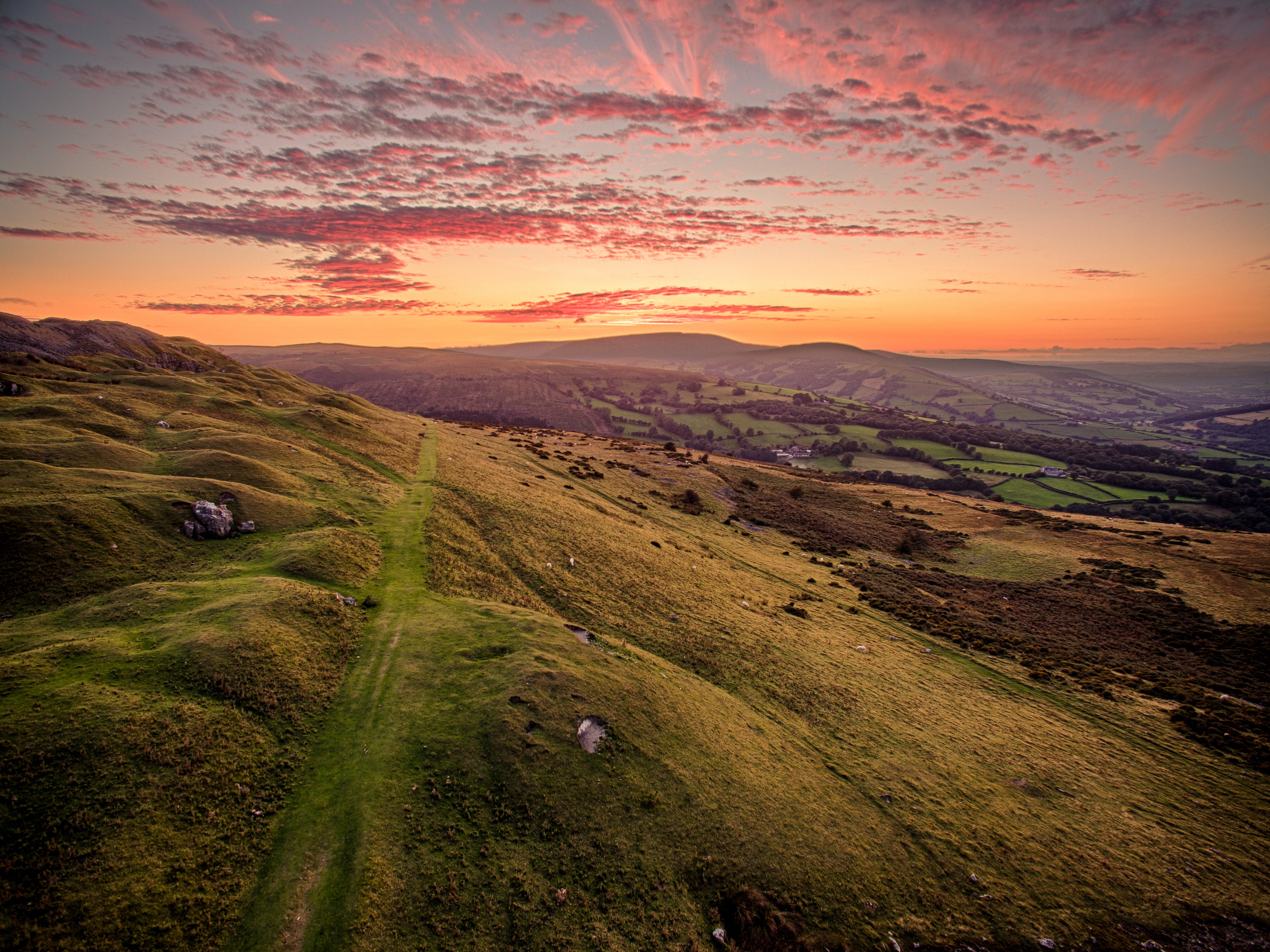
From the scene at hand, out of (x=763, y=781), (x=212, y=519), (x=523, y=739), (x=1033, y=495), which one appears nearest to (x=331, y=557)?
(x=212, y=519)

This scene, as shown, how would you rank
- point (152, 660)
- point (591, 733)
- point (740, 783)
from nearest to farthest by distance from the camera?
point (152, 660)
point (591, 733)
point (740, 783)

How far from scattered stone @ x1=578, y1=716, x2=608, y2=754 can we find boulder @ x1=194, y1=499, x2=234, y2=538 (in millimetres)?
23384

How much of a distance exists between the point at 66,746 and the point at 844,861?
81.0ft

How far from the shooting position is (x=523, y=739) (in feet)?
54.5

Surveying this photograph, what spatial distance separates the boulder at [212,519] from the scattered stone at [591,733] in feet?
76.7

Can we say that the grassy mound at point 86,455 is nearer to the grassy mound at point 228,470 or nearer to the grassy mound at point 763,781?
the grassy mound at point 228,470

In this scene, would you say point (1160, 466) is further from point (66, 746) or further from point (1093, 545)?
point (66, 746)

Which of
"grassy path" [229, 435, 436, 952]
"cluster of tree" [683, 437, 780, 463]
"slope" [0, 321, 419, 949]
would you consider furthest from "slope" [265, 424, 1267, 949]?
"cluster of tree" [683, 437, 780, 463]

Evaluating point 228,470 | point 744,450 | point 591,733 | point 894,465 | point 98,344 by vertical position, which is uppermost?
point 98,344

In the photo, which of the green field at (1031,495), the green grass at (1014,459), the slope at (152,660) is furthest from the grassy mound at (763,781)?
the green grass at (1014,459)

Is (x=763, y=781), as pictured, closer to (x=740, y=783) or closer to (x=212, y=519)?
(x=740, y=783)

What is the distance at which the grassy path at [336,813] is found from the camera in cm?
1098

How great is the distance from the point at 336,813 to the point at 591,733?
841cm

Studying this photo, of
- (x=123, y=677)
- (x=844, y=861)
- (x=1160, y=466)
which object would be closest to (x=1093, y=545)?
(x=844, y=861)
